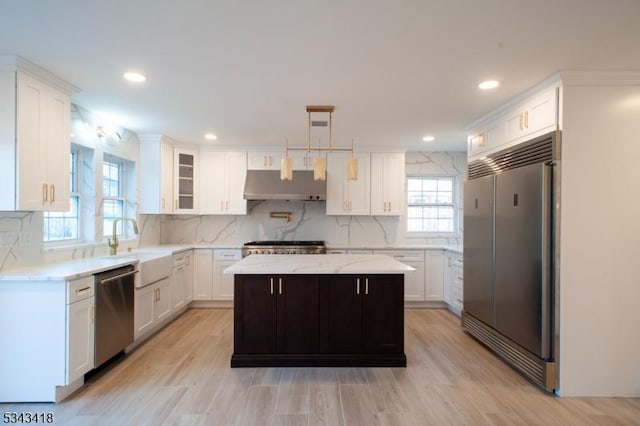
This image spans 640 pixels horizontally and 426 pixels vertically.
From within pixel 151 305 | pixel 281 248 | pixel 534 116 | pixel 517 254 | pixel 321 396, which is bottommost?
pixel 321 396

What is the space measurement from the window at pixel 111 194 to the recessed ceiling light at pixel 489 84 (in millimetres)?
3924

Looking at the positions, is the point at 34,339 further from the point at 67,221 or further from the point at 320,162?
the point at 320,162

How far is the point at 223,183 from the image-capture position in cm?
521

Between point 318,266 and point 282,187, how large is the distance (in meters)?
2.17

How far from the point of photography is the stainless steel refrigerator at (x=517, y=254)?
2561 mm

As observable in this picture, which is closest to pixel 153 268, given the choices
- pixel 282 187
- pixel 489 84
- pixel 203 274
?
pixel 203 274

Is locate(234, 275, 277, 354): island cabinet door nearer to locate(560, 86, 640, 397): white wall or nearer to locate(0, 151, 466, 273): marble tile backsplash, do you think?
locate(560, 86, 640, 397): white wall

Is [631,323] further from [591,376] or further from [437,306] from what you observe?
[437,306]

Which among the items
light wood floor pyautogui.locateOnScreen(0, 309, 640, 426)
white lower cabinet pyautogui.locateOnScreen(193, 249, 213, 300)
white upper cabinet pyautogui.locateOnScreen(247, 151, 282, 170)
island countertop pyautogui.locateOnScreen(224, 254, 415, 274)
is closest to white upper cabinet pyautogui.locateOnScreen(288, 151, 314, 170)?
white upper cabinet pyautogui.locateOnScreen(247, 151, 282, 170)

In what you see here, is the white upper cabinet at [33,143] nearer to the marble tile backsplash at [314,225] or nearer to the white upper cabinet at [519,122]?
the marble tile backsplash at [314,225]

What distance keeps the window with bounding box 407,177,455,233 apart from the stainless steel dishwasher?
407 cm

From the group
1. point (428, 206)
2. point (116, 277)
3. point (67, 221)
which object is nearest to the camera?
point (116, 277)

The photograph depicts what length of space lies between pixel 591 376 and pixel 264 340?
2545 mm

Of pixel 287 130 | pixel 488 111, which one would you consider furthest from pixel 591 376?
pixel 287 130
